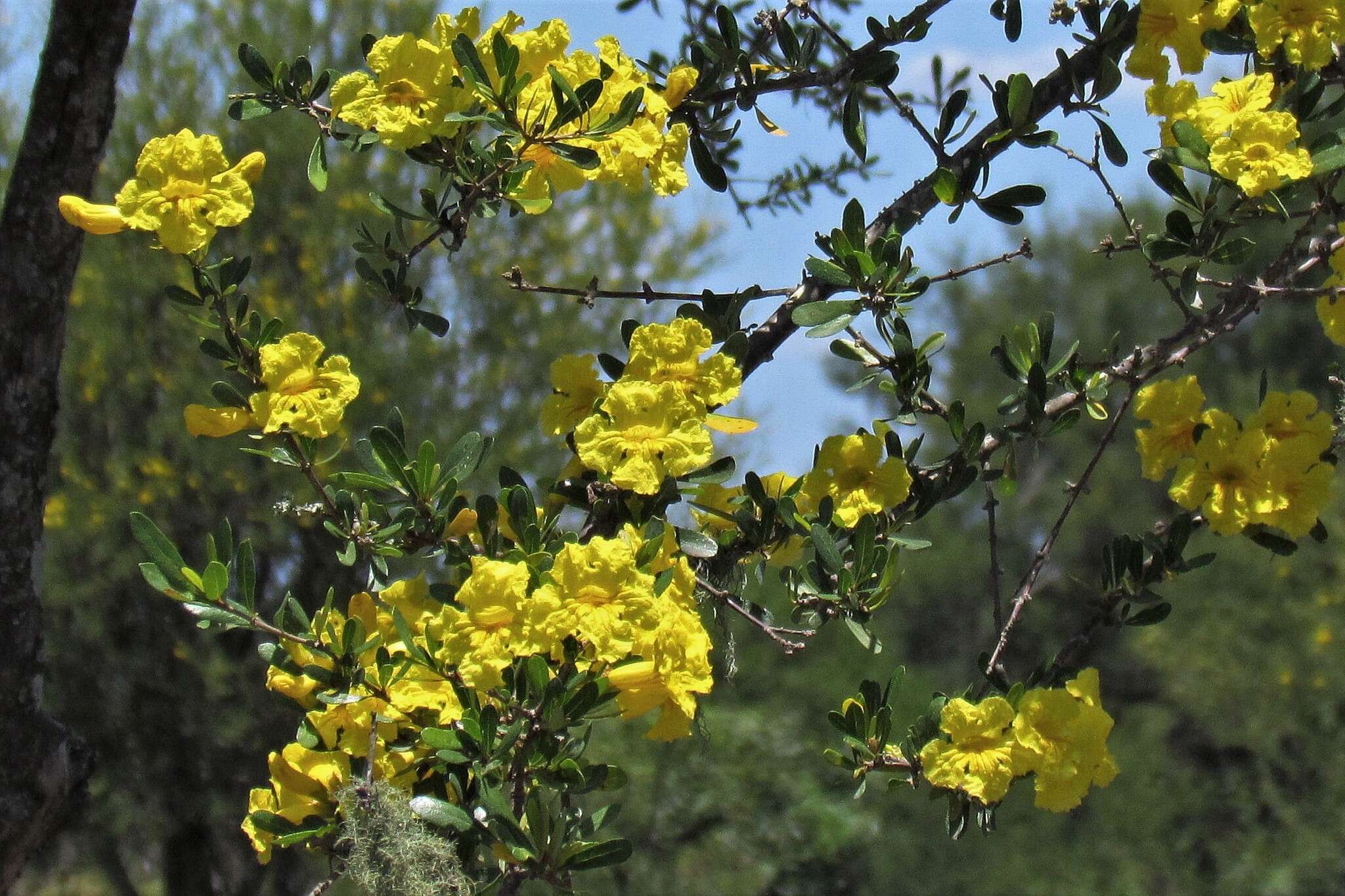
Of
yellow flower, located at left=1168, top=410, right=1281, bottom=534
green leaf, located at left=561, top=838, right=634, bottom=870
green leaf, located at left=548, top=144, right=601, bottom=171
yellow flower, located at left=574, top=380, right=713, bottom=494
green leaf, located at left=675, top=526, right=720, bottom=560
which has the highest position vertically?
yellow flower, located at left=1168, top=410, right=1281, bottom=534

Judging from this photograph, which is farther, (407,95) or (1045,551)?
(1045,551)

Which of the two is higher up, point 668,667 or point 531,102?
point 531,102

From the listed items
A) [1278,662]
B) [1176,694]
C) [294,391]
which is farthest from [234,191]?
[1176,694]

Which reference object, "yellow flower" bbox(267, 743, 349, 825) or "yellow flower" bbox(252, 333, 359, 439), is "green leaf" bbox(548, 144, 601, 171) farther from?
"yellow flower" bbox(267, 743, 349, 825)

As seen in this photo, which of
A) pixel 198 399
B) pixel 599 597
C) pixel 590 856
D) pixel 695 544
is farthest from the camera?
pixel 198 399

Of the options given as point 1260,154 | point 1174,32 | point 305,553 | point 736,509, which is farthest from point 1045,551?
point 305,553

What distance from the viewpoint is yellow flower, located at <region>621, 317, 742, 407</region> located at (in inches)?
45.1

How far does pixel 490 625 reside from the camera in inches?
41.9

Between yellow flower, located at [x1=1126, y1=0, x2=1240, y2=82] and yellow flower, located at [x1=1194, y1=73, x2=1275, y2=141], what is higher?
yellow flower, located at [x1=1126, y1=0, x2=1240, y2=82]

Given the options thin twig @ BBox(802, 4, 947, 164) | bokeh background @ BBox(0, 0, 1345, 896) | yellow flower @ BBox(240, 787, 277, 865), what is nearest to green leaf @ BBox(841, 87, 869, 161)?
thin twig @ BBox(802, 4, 947, 164)

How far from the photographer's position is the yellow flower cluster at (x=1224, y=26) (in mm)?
1229

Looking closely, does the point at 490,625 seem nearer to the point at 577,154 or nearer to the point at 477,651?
the point at 477,651

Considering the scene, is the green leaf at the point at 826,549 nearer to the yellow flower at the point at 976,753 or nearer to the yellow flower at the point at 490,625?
the yellow flower at the point at 976,753

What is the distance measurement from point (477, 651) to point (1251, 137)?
867 millimetres
